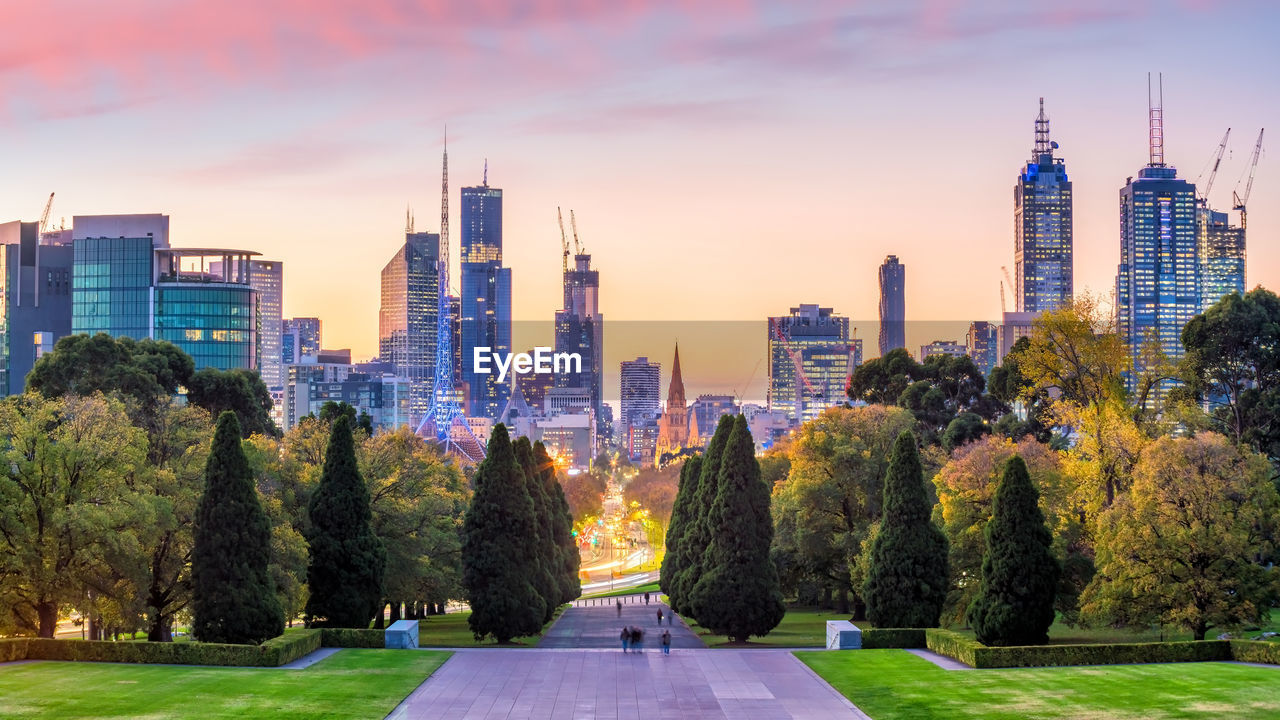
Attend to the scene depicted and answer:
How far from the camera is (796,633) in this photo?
74.4 metres

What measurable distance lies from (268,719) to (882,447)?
46906 mm

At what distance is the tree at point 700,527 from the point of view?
74312 millimetres

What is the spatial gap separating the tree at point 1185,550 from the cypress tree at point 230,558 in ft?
105

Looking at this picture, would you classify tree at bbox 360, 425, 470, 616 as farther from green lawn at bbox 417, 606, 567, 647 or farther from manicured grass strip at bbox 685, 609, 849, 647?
manicured grass strip at bbox 685, 609, 849, 647

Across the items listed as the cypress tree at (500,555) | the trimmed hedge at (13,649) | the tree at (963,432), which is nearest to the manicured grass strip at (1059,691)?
the cypress tree at (500,555)

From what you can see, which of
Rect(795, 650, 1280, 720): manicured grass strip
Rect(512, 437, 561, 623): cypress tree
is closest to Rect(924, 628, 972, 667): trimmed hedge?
Rect(795, 650, 1280, 720): manicured grass strip

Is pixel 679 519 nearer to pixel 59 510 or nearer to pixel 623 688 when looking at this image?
pixel 623 688

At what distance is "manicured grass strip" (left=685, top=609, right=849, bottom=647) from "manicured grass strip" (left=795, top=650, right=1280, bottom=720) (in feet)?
50.6

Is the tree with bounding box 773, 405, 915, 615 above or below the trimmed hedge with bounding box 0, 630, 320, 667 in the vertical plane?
above

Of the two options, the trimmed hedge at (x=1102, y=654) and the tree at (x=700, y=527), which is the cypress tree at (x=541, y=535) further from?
the trimmed hedge at (x=1102, y=654)

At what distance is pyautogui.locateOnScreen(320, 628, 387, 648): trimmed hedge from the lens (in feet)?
189

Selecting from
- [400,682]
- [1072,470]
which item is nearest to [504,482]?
[400,682]

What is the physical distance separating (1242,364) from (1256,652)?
39.8m

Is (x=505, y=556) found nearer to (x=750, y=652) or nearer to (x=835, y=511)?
(x=750, y=652)
